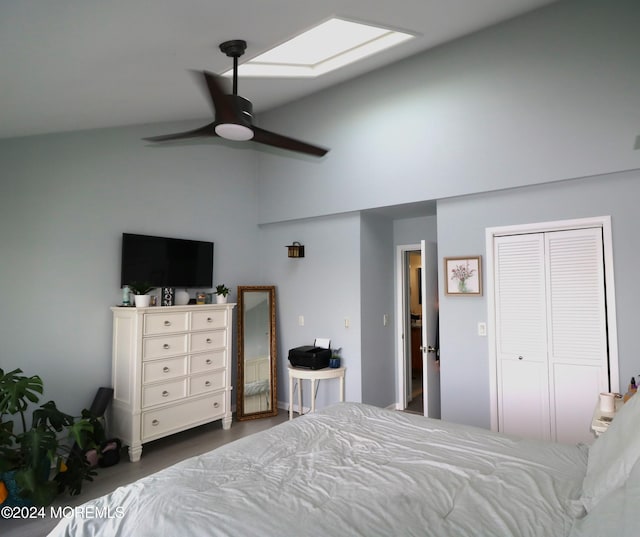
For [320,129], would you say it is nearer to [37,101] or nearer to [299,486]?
[37,101]

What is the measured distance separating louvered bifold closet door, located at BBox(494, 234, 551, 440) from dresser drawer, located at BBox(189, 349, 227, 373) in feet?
8.90

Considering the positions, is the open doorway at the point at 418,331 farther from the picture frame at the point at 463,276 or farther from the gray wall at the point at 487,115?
the gray wall at the point at 487,115

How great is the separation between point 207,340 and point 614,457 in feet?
11.3

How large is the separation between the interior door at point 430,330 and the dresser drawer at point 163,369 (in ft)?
7.67

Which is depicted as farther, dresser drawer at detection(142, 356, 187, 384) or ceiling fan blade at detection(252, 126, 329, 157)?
dresser drawer at detection(142, 356, 187, 384)

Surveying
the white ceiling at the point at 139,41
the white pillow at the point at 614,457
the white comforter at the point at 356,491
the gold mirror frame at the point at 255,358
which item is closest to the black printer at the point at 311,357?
the gold mirror frame at the point at 255,358

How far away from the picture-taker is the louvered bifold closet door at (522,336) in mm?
3307

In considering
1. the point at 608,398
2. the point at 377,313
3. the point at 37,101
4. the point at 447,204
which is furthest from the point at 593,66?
the point at 37,101

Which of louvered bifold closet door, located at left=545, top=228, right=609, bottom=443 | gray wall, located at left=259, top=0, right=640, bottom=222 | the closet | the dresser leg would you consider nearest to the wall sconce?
gray wall, located at left=259, top=0, right=640, bottom=222

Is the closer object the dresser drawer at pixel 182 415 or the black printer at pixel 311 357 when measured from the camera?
the dresser drawer at pixel 182 415

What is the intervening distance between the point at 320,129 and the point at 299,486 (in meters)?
3.92

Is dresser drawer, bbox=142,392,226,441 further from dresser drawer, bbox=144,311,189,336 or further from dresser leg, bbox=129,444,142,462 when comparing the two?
dresser drawer, bbox=144,311,189,336

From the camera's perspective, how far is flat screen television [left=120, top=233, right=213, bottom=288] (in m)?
3.83

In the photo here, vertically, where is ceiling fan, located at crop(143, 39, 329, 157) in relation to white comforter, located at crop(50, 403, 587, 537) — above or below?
above
